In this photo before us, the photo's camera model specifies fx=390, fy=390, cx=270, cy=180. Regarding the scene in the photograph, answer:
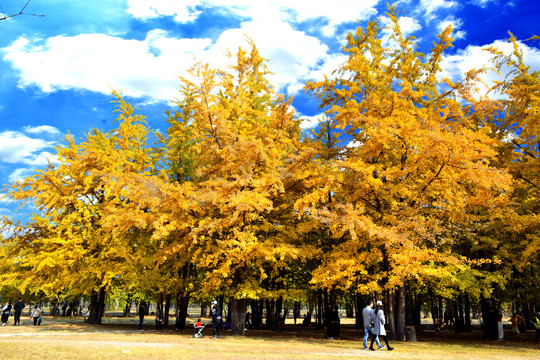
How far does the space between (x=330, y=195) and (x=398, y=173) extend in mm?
4344

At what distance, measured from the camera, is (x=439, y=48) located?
19.3m

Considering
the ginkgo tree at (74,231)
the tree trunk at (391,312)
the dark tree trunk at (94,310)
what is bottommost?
the dark tree trunk at (94,310)

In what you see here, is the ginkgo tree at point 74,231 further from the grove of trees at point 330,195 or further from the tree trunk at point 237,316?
the tree trunk at point 237,316

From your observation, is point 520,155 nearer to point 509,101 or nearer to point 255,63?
point 509,101

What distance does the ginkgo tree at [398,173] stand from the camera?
14633 mm

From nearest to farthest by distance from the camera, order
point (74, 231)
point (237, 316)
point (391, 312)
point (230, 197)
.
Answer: point (230, 197) < point (391, 312) < point (237, 316) < point (74, 231)

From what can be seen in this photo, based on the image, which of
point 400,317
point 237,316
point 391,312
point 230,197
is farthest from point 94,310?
point 400,317

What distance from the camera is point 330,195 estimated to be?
64.8ft

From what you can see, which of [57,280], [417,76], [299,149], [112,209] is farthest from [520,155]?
[57,280]

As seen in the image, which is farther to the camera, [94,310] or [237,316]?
[94,310]

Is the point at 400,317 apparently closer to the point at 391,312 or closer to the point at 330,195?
the point at 391,312

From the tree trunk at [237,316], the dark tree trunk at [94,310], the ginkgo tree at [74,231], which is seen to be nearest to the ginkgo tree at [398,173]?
the tree trunk at [237,316]

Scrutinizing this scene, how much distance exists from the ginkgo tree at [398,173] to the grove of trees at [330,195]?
0.08m

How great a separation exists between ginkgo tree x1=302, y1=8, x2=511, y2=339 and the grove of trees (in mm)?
84
